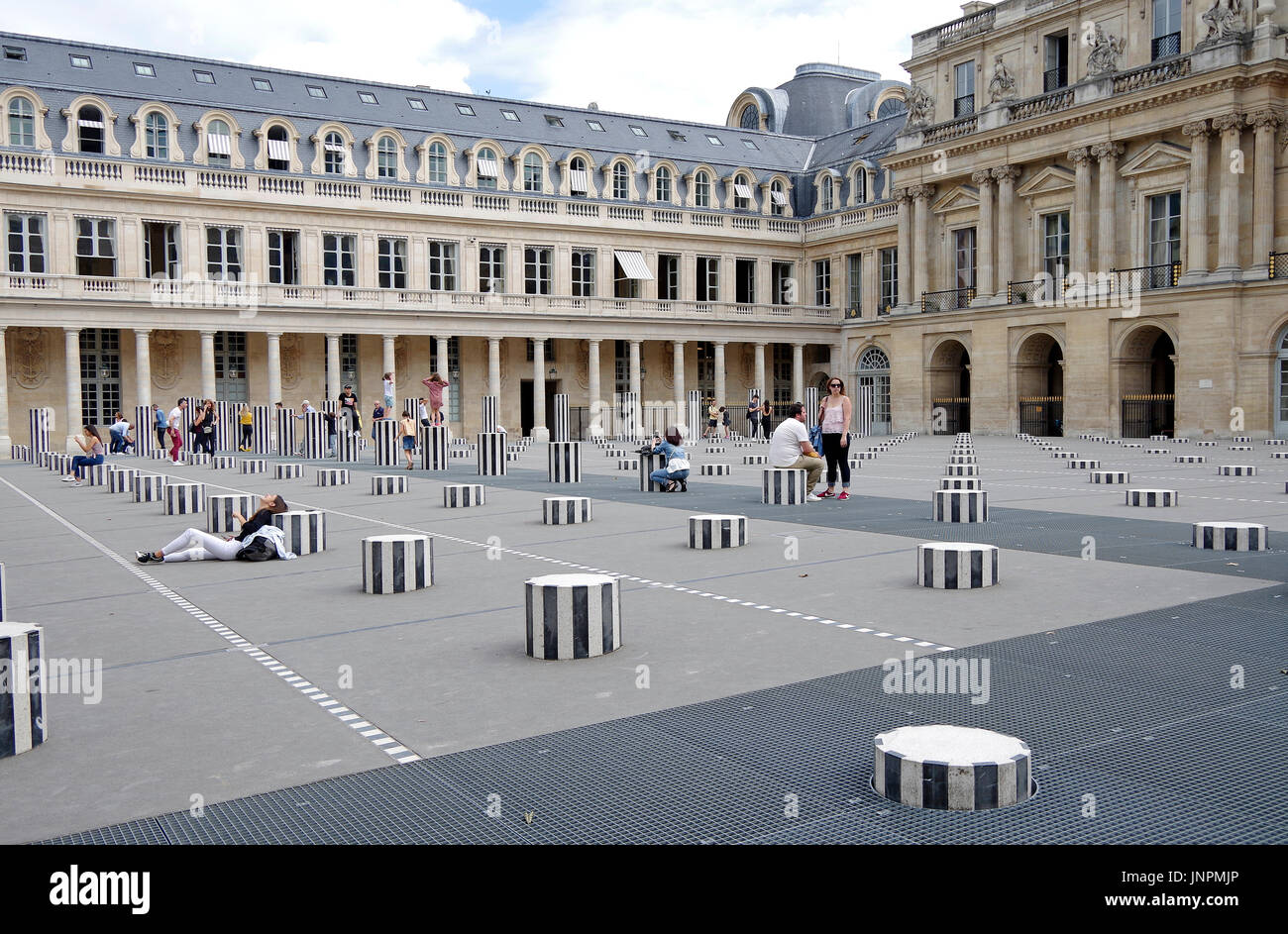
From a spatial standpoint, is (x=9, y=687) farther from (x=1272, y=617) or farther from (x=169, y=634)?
(x=1272, y=617)

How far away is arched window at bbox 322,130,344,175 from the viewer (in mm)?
49375

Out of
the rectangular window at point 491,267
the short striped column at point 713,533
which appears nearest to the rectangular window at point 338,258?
the rectangular window at point 491,267

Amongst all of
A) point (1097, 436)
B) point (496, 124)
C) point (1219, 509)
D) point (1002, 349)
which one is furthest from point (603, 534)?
point (496, 124)

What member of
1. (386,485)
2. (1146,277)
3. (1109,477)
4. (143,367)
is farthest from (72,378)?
(1146,277)

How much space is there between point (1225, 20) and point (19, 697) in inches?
1698

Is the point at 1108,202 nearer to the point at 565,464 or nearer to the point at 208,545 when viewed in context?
the point at 565,464

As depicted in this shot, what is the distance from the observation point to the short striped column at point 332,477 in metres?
23.1

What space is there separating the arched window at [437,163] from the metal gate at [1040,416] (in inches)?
1104

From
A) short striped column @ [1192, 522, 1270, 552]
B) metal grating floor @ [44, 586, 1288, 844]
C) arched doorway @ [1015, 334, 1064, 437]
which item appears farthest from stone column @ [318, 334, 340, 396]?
metal grating floor @ [44, 586, 1288, 844]

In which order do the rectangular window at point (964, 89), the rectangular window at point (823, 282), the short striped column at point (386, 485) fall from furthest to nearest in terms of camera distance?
the rectangular window at point (823, 282) < the rectangular window at point (964, 89) < the short striped column at point (386, 485)

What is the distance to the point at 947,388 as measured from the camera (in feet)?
172

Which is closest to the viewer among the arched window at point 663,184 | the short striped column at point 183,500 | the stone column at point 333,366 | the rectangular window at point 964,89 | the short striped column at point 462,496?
the short striped column at point 183,500

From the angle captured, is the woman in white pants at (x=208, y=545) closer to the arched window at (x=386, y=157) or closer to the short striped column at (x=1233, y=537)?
the short striped column at (x=1233, y=537)

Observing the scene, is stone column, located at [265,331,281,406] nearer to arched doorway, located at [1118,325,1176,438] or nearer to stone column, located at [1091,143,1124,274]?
stone column, located at [1091,143,1124,274]
